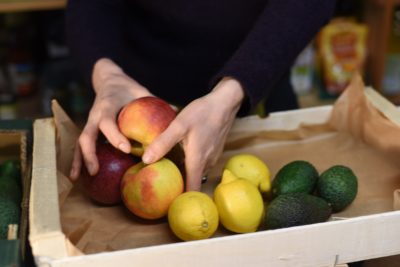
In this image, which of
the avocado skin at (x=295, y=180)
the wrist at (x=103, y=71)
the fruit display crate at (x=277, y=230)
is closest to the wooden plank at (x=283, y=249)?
the fruit display crate at (x=277, y=230)

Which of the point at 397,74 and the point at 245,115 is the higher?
the point at 245,115

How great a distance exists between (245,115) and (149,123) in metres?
0.20

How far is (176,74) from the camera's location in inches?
45.9

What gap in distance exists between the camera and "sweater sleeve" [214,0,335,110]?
0.85m

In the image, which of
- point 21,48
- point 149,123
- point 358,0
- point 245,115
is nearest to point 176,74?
point 245,115

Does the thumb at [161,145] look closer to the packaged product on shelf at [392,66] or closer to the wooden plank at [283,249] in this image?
the wooden plank at [283,249]

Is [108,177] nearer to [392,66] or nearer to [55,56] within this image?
[55,56]

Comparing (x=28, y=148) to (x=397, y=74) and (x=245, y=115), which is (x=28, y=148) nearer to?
(x=245, y=115)

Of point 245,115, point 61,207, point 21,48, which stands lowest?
point 21,48

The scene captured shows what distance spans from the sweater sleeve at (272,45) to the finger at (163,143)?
0.13 meters

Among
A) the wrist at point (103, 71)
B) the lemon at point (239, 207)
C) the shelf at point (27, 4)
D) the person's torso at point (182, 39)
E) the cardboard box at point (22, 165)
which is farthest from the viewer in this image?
the shelf at point (27, 4)

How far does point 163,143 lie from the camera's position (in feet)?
2.46

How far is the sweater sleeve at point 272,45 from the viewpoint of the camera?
0.85 m

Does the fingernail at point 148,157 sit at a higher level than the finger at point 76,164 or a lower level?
higher
